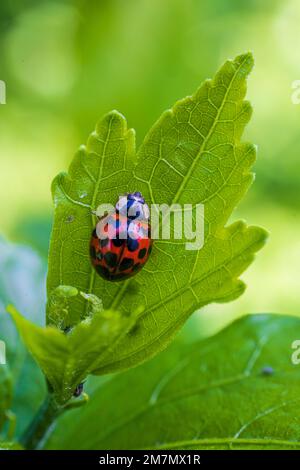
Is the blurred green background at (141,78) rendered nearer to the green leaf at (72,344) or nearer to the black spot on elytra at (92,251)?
the black spot on elytra at (92,251)

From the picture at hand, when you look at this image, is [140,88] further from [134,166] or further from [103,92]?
[134,166]

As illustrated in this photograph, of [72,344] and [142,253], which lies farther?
[142,253]

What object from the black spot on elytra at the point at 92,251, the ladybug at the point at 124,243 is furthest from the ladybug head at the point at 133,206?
the black spot on elytra at the point at 92,251

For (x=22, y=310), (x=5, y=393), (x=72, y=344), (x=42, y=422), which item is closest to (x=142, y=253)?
(x=72, y=344)

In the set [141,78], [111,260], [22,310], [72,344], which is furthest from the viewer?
[141,78]

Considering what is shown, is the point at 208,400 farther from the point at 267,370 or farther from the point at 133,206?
the point at 133,206

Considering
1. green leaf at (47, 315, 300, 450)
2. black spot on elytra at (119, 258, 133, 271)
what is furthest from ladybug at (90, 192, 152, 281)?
green leaf at (47, 315, 300, 450)
